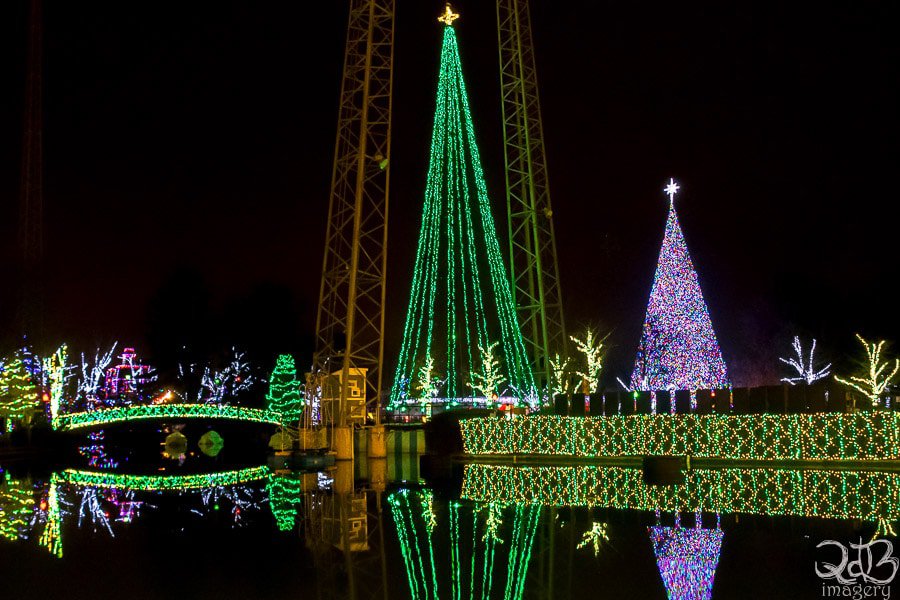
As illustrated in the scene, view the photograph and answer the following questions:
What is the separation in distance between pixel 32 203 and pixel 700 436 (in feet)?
158

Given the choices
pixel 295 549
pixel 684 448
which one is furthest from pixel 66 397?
pixel 295 549

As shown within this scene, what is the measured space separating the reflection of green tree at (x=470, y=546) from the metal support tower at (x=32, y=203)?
43.2m

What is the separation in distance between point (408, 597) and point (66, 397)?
67911 millimetres

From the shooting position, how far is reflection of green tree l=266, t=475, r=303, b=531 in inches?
665

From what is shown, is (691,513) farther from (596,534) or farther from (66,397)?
(66,397)

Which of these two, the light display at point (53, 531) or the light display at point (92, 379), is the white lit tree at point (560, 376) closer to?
the light display at point (53, 531)

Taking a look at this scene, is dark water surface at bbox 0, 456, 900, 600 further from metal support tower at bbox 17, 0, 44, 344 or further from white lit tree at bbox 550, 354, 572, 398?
metal support tower at bbox 17, 0, 44, 344

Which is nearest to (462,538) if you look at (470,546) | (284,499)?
(470,546)

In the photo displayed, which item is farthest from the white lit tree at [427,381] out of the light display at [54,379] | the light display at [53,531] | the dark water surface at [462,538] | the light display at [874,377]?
the light display at [54,379]

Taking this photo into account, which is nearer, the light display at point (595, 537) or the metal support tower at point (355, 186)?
the light display at point (595, 537)

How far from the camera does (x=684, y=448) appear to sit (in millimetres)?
26312

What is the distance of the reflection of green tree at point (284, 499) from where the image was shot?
16902mm

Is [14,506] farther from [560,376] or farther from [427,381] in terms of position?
[427,381]

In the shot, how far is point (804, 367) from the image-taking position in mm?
51812
